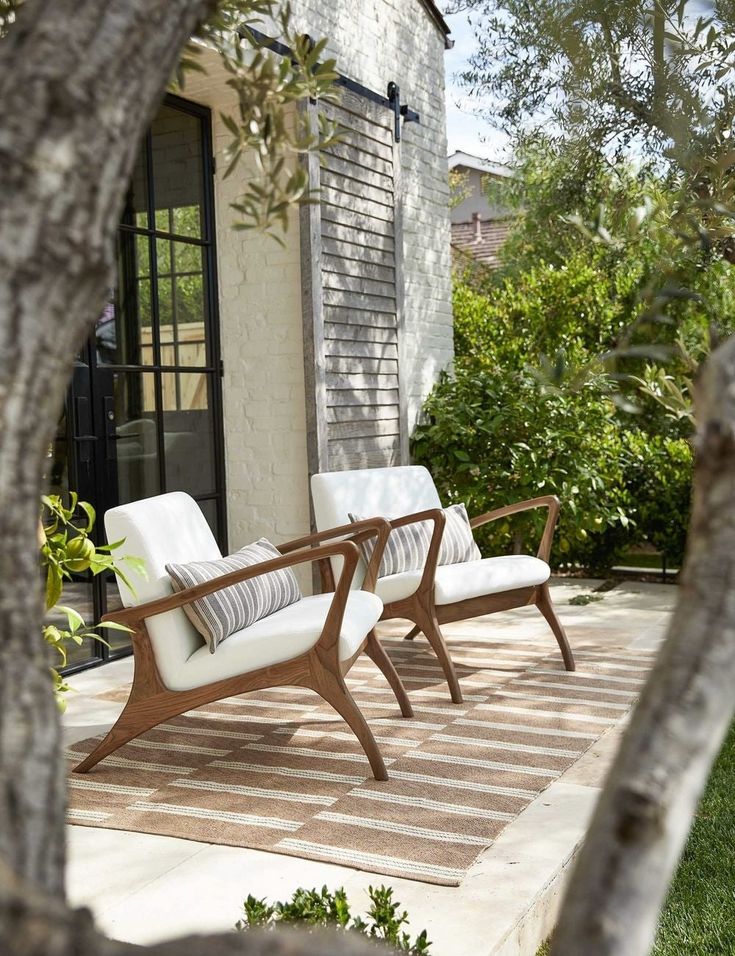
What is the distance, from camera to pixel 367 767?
3268 mm

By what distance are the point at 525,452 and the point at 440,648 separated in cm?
237

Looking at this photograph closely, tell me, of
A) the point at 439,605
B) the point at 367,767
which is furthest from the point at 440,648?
the point at 367,767

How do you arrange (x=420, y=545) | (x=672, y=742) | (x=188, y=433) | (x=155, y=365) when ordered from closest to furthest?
(x=672, y=742), (x=420, y=545), (x=155, y=365), (x=188, y=433)

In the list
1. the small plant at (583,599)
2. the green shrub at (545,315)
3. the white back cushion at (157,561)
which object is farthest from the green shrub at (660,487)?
the white back cushion at (157,561)

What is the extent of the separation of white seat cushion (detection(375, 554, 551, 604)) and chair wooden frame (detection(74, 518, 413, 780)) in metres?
0.85

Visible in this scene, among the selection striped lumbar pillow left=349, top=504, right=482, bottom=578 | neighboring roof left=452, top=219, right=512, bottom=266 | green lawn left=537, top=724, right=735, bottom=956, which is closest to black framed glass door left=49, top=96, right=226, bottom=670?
striped lumbar pillow left=349, top=504, right=482, bottom=578

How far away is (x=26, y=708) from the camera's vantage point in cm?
76

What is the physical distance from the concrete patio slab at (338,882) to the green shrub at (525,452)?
3.07 metres

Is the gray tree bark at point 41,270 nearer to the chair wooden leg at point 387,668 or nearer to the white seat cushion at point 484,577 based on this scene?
the chair wooden leg at point 387,668

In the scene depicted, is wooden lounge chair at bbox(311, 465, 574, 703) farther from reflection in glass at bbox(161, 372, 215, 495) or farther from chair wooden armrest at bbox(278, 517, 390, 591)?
reflection in glass at bbox(161, 372, 215, 495)

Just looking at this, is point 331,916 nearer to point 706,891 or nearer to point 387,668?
point 706,891

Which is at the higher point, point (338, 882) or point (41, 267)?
point (41, 267)

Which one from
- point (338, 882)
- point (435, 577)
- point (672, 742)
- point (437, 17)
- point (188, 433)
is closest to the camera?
point (672, 742)

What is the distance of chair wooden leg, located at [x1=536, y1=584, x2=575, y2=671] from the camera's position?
442cm
